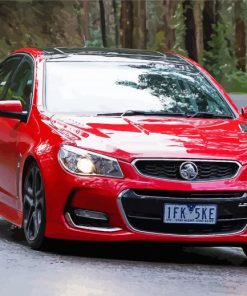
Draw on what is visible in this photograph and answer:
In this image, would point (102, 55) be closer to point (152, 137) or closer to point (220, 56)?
point (152, 137)

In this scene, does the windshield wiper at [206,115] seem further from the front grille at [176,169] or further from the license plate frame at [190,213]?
the license plate frame at [190,213]

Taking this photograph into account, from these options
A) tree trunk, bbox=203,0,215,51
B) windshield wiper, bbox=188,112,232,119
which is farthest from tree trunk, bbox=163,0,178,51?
windshield wiper, bbox=188,112,232,119

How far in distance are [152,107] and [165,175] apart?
4.11ft

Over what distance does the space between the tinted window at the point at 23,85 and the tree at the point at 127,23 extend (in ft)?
99.1

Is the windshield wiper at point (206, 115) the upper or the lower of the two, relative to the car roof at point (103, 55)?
lower

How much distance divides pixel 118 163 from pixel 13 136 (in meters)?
1.46

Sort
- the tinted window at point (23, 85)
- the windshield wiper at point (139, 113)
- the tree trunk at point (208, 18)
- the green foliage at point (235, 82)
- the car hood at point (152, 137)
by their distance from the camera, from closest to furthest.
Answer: the car hood at point (152, 137), the windshield wiper at point (139, 113), the tinted window at point (23, 85), the tree trunk at point (208, 18), the green foliage at point (235, 82)

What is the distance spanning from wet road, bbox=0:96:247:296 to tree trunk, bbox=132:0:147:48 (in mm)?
31359

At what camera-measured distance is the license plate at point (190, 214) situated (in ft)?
23.3

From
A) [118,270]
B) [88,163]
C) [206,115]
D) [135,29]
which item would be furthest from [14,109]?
[135,29]

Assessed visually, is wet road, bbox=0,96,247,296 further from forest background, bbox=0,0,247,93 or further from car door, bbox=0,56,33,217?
forest background, bbox=0,0,247,93

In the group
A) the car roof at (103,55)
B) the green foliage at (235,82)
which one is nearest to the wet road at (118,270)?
the car roof at (103,55)

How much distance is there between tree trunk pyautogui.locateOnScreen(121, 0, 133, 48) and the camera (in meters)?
39.2

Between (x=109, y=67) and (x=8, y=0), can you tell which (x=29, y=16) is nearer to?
(x=8, y=0)
